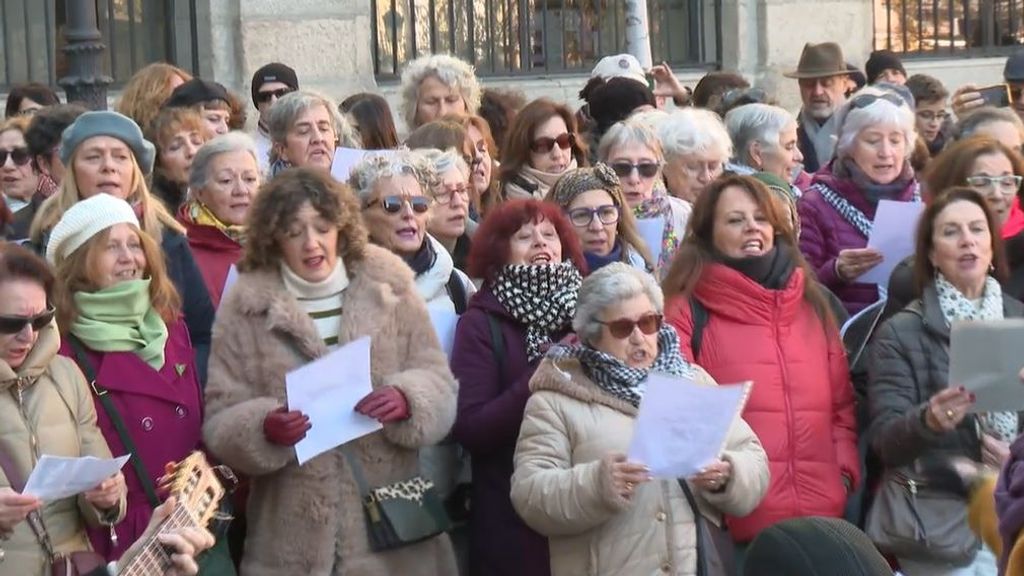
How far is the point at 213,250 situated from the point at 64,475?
2.11 metres

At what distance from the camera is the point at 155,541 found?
5527 mm

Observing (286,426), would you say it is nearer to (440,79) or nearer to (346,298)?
(346,298)

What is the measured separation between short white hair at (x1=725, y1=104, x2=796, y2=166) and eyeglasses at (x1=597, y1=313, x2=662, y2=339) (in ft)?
9.67

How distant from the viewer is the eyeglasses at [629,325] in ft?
22.0

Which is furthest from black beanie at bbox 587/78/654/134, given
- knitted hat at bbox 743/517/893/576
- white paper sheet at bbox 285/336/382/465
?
knitted hat at bbox 743/517/893/576

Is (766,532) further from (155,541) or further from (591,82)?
(591,82)

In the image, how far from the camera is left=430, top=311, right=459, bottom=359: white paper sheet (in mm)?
7488

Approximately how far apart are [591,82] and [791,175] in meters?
1.56

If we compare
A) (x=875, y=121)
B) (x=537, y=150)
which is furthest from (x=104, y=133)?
(x=875, y=121)

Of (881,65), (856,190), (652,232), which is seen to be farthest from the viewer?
(881,65)

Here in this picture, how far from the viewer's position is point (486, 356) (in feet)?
23.6

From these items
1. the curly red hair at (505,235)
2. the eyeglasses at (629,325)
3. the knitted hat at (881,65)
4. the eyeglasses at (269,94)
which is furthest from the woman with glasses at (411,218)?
the knitted hat at (881,65)

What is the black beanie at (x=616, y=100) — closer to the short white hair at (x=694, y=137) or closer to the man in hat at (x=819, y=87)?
the short white hair at (x=694, y=137)

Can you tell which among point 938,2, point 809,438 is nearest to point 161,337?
point 809,438
